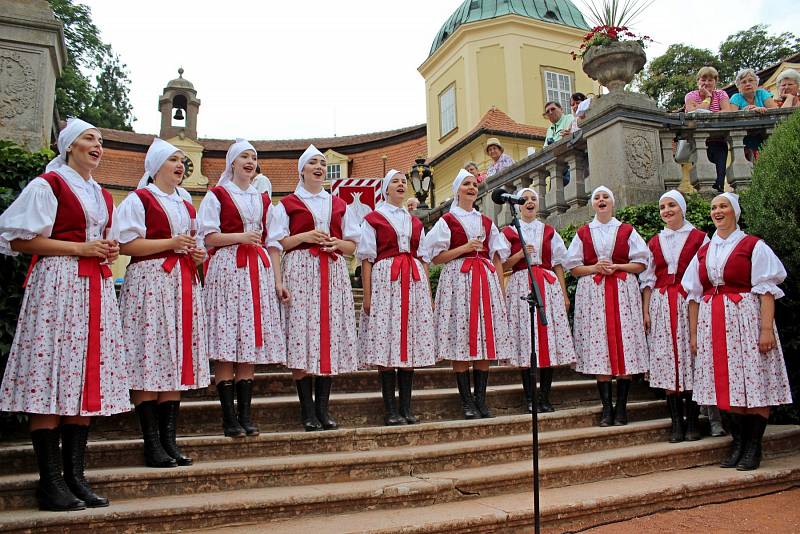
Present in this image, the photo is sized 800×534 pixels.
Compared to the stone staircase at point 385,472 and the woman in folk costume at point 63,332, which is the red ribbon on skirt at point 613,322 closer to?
the stone staircase at point 385,472

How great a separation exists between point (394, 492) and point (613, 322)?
2.78 m

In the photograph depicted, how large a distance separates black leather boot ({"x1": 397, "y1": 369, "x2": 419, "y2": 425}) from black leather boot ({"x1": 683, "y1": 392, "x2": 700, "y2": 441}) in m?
2.32

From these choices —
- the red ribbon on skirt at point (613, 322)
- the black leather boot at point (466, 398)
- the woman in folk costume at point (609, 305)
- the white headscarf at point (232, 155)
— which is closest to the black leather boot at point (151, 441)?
the white headscarf at point (232, 155)

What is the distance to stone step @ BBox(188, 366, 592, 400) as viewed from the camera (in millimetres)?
5464

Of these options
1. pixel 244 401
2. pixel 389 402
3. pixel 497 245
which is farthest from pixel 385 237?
pixel 244 401

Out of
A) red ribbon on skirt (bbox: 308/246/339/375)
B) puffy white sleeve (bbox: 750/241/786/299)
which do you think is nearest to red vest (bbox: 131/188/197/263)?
red ribbon on skirt (bbox: 308/246/339/375)

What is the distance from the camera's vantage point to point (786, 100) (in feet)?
26.6

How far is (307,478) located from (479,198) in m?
7.10

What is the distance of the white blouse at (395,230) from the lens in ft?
17.8

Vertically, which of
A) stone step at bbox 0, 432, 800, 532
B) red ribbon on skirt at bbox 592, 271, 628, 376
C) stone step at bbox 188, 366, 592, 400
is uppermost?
red ribbon on skirt at bbox 592, 271, 628, 376

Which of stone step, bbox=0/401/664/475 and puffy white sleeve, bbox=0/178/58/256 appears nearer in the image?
puffy white sleeve, bbox=0/178/58/256

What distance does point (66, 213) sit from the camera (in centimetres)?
369

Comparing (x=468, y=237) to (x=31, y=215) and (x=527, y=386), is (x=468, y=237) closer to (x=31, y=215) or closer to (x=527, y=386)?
(x=527, y=386)

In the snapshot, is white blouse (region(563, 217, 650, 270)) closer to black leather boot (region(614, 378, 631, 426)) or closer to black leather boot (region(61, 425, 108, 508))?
black leather boot (region(614, 378, 631, 426))
